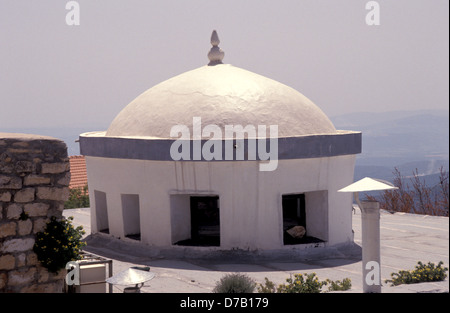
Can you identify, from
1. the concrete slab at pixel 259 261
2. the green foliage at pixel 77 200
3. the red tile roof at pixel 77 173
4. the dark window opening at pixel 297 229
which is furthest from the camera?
the red tile roof at pixel 77 173

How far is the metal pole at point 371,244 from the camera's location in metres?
9.14

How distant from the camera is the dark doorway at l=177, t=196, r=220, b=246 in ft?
45.4

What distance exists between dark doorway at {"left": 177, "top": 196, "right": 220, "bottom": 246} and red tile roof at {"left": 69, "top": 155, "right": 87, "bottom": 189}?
30.3 ft

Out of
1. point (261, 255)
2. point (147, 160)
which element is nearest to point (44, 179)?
point (147, 160)

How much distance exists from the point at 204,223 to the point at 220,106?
3.88 metres

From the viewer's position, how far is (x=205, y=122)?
13.5m

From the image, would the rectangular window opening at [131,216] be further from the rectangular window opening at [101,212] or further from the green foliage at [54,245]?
the green foliage at [54,245]

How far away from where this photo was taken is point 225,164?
13.1 meters

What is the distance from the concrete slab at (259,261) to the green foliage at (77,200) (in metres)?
7.64

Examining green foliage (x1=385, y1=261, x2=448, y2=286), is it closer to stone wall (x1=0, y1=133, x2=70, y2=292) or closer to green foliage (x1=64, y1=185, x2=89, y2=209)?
stone wall (x1=0, y1=133, x2=70, y2=292)

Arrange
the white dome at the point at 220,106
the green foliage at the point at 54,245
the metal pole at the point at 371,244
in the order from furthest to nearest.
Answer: the white dome at the point at 220,106 < the metal pole at the point at 371,244 < the green foliage at the point at 54,245

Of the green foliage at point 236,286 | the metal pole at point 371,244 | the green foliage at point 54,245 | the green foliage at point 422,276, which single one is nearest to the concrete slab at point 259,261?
the green foliage at point 422,276

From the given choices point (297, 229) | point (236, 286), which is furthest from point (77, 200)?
point (236, 286)

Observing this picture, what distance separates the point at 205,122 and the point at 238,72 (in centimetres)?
242
